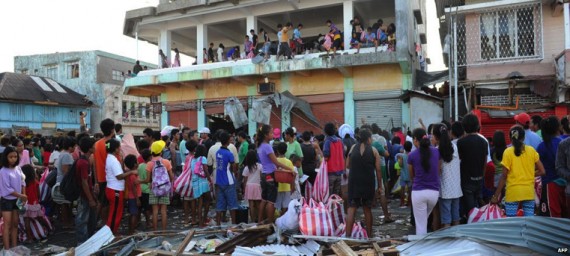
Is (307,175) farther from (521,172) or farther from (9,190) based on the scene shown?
(9,190)

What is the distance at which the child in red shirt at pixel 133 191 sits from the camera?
677 centimetres

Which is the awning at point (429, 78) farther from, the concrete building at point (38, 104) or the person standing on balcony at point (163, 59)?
the concrete building at point (38, 104)

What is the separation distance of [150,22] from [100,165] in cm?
1420

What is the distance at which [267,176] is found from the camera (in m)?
7.09

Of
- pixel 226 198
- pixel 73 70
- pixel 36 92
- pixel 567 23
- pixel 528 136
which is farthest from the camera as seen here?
pixel 73 70

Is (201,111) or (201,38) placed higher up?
(201,38)

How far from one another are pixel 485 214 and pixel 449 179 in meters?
0.60

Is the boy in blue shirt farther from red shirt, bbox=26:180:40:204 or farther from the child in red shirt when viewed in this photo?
red shirt, bbox=26:180:40:204

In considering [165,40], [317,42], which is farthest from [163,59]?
[317,42]

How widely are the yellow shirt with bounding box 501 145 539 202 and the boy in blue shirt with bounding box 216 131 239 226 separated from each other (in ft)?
13.5

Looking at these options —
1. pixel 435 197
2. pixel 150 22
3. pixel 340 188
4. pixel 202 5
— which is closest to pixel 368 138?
pixel 435 197

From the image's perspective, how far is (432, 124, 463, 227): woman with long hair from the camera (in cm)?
575

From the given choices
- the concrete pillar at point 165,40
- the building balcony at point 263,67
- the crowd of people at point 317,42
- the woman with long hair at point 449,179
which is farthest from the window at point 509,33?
the concrete pillar at point 165,40

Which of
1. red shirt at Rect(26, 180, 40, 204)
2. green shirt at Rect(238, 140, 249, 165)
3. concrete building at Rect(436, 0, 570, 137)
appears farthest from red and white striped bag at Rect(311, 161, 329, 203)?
concrete building at Rect(436, 0, 570, 137)
